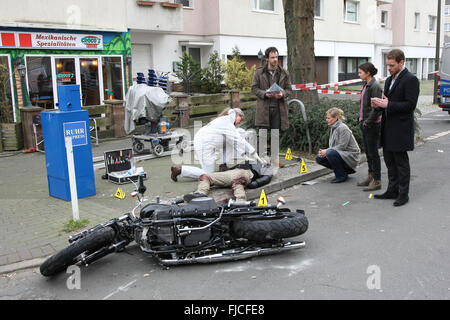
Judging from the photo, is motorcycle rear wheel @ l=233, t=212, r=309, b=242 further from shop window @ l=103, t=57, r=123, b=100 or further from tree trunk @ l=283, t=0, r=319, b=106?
shop window @ l=103, t=57, r=123, b=100

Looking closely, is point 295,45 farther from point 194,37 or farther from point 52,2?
point 194,37

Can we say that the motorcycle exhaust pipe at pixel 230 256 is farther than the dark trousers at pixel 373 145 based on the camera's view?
No

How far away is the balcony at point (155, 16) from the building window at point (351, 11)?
15.8 meters

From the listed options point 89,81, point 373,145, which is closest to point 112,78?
point 89,81

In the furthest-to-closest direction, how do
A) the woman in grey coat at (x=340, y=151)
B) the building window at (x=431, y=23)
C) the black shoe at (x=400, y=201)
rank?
the building window at (x=431, y=23)
the woman in grey coat at (x=340, y=151)
the black shoe at (x=400, y=201)

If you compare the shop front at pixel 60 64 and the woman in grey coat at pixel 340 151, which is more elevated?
the shop front at pixel 60 64

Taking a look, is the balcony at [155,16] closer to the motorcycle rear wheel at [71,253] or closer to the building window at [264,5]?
the building window at [264,5]

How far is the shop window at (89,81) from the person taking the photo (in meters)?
16.6

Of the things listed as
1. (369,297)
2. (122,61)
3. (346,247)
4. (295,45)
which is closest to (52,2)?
(122,61)

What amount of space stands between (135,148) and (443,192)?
6.58 metres

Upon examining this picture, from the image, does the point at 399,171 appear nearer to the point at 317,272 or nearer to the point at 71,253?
the point at 317,272

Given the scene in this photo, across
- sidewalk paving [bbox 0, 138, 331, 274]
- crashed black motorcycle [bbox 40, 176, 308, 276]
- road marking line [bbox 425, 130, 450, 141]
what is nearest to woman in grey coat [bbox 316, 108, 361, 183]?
sidewalk paving [bbox 0, 138, 331, 274]

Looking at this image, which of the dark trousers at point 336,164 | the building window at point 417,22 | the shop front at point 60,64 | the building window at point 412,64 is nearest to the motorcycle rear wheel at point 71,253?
the dark trousers at point 336,164

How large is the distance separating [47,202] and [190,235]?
10.7 feet
